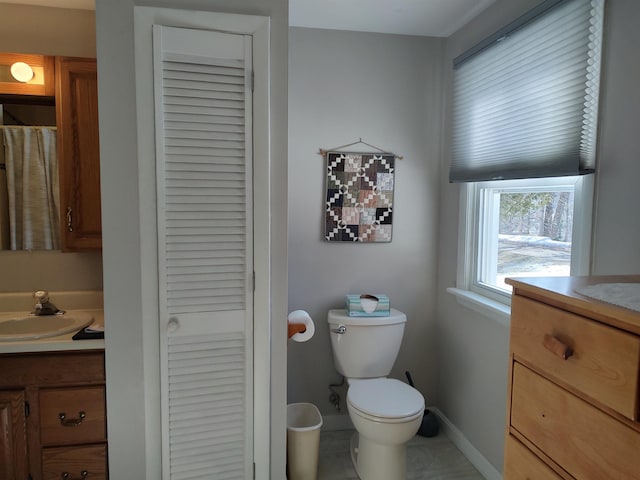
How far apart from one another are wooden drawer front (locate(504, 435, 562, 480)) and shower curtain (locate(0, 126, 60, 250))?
213cm

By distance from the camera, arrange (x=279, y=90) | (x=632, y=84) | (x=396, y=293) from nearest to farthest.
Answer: (x=632, y=84)
(x=279, y=90)
(x=396, y=293)

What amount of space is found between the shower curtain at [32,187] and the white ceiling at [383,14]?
0.62 meters

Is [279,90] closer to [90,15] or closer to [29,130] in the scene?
[90,15]

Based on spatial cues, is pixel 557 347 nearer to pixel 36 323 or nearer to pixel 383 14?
pixel 383 14

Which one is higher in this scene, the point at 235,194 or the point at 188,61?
Result: the point at 188,61

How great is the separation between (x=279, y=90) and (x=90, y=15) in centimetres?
111

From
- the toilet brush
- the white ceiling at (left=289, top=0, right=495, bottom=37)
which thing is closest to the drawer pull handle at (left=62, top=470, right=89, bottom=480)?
the toilet brush

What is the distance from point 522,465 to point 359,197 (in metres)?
1.70

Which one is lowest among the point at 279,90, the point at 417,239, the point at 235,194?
the point at 417,239

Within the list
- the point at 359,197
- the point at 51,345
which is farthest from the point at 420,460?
the point at 51,345

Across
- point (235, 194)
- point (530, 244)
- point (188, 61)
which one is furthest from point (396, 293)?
point (188, 61)

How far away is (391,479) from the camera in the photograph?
6.66ft

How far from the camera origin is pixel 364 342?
2354mm

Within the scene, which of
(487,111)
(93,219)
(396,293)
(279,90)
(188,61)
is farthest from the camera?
(396,293)
